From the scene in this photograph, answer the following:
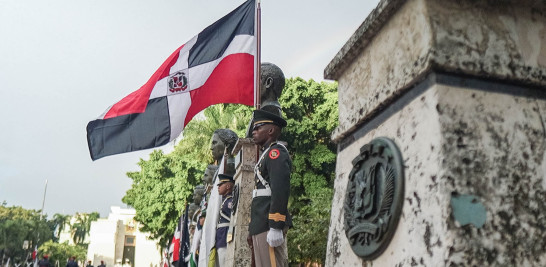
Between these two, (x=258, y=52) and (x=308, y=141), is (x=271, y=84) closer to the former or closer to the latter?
(x=258, y=52)

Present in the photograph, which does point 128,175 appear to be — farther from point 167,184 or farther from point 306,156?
point 306,156

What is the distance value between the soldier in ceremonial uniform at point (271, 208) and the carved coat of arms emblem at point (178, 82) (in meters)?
2.44

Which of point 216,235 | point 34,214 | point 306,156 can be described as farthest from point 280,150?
point 34,214

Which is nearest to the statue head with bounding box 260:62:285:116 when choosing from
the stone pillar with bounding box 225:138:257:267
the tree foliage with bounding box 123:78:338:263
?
the stone pillar with bounding box 225:138:257:267

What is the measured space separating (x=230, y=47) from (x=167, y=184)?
53.6 feet

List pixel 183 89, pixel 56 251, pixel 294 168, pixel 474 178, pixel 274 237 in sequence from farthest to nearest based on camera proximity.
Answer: pixel 56 251
pixel 294 168
pixel 183 89
pixel 274 237
pixel 474 178

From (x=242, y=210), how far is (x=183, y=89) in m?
2.05

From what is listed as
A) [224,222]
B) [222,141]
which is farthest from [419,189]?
[222,141]

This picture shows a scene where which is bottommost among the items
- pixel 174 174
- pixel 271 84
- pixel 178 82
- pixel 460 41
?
pixel 460 41

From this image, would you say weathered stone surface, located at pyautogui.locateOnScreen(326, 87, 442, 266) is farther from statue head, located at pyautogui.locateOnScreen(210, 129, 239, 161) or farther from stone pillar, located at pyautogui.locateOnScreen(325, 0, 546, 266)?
statue head, located at pyautogui.locateOnScreen(210, 129, 239, 161)

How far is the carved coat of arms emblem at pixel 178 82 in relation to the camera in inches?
240

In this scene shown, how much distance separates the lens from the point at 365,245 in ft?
5.29

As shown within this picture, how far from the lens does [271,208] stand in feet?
12.1

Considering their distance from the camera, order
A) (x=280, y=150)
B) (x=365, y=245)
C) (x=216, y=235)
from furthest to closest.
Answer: (x=216, y=235)
(x=280, y=150)
(x=365, y=245)
